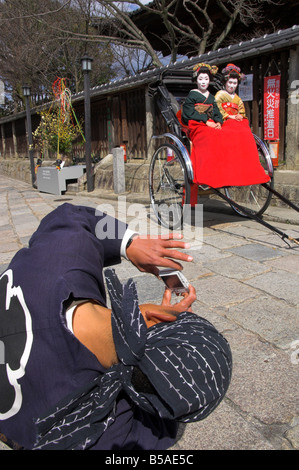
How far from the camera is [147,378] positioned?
3.25ft

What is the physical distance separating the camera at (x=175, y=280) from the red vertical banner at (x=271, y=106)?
540cm

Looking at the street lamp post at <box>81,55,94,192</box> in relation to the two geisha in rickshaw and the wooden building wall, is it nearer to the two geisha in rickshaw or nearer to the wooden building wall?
the wooden building wall

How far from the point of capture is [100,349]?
1.03 m

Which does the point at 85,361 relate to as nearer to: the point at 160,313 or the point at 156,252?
the point at 160,313

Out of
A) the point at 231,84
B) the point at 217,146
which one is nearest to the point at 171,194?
the point at 217,146

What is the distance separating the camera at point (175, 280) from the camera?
4.14ft

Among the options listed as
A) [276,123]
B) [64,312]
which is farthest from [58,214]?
[276,123]

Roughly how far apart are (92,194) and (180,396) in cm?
836

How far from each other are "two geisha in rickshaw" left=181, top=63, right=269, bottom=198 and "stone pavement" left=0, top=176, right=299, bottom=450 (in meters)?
0.73

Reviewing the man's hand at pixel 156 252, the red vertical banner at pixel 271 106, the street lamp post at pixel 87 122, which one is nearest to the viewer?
the man's hand at pixel 156 252

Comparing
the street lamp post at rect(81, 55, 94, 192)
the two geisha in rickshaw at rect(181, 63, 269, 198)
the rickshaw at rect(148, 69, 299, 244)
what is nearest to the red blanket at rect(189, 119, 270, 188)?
the two geisha in rickshaw at rect(181, 63, 269, 198)

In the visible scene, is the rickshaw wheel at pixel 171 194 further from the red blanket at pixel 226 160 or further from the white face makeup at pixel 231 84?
the white face makeup at pixel 231 84

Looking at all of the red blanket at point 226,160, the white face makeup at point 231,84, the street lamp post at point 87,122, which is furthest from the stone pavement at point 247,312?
the street lamp post at point 87,122
